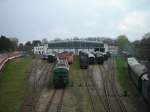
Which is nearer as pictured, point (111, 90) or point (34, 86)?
point (111, 90)

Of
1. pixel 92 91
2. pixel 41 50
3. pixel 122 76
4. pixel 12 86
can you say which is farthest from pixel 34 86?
pixel 41 50

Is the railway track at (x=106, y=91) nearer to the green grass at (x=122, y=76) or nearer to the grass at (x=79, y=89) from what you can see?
the grass at (x=79, y=89)

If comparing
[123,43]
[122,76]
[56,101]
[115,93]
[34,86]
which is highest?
[123,43]

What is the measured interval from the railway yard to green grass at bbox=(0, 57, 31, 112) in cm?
50

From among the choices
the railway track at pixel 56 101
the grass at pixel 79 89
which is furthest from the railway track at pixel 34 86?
the grass at pixel 79 89

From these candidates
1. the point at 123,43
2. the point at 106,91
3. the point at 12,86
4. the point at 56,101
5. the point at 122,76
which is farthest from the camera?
the point at 123,43

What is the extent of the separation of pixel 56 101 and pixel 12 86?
343 inches

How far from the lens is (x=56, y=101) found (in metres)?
29.5

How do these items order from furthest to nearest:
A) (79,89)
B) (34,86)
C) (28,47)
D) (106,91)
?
(28,47) < (34,86) < (79,89) < (106,91)

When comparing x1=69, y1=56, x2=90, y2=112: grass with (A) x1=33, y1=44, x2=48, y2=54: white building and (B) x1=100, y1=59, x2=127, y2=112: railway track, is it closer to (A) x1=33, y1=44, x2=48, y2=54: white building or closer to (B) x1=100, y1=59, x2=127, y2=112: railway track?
(B) x1=100, y1=59, x2=127, y2=112: railway track

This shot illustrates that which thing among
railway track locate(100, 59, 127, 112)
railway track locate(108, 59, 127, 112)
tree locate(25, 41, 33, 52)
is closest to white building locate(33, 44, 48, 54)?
tree locate(25, 41, 33, 52)

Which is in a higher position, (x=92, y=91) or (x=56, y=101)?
(x=92, y=91)

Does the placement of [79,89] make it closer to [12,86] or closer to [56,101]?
[56,101]

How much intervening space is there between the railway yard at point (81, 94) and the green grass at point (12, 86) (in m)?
0.50
